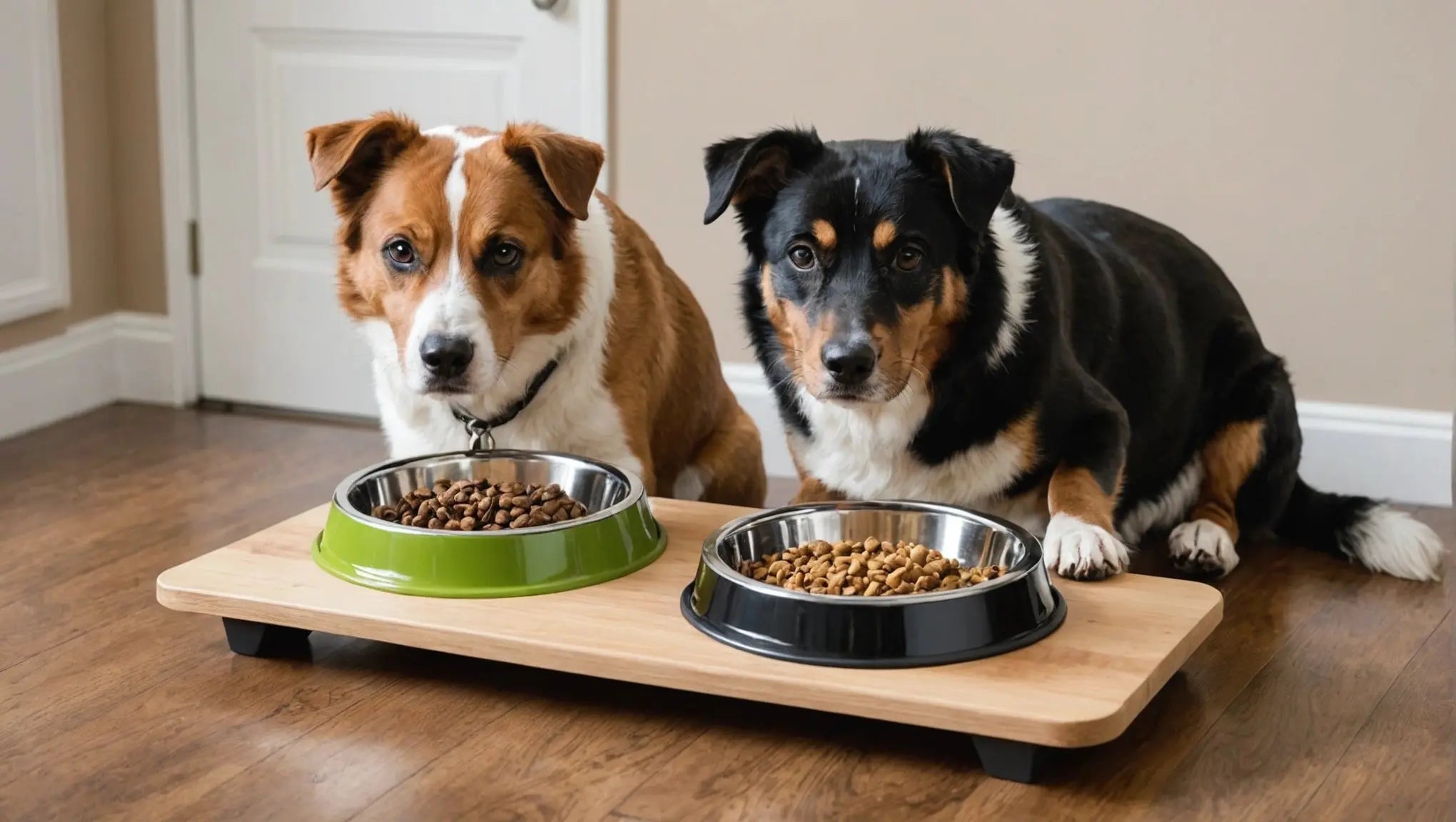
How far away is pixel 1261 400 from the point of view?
303 cm

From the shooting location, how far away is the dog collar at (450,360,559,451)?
9.36 ft

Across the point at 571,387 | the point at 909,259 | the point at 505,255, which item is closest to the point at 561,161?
the point at 505,255

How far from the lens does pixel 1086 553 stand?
2.43 meters

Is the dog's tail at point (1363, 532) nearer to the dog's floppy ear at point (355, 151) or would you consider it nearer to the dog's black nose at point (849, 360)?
the dog's black nose at point (849, 360)

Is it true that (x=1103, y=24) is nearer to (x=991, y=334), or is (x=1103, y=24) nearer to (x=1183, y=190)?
(x=1183, y=190)

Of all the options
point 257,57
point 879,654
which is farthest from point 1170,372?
point 257,57

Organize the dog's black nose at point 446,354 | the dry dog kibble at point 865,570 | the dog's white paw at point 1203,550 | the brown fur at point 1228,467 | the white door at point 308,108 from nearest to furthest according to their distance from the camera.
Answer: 1. the dry dog kibble at point 865,570
2. the dog's black nose at point 446,354
3. the dog's white paw at point 1203,550
4. the brown fur at point 1228,467
5. the white door at point 308,108

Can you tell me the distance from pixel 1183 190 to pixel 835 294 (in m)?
1.37

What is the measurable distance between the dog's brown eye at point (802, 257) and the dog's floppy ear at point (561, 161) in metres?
0.39

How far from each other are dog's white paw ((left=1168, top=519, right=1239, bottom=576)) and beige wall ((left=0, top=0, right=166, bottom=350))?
111 inches

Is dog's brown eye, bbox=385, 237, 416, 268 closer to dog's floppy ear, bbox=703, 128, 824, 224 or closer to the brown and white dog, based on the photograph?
the brown and white dog

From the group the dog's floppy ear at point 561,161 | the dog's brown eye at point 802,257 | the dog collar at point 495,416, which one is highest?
the dog's floppy ear at point 561,161

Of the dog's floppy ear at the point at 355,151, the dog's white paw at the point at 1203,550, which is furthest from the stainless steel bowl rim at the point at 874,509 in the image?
the dog's floppy ear at the point at 355,151

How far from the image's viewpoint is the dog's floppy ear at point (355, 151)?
265 centimetres
